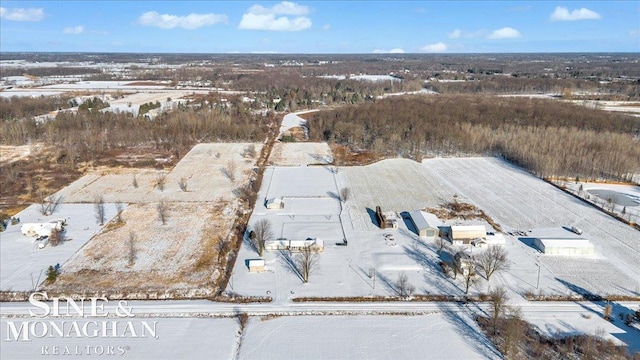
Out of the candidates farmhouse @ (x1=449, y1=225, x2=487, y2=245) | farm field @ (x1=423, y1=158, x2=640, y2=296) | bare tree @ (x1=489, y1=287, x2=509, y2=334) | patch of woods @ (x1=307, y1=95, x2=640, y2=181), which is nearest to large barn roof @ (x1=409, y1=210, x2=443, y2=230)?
farmhouse @ (x1=449, y1=225, x2=487, y2=245)

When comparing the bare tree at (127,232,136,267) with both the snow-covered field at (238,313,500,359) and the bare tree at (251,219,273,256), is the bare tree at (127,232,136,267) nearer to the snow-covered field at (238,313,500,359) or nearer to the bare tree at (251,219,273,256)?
the bare tree at (251,219,273,256)

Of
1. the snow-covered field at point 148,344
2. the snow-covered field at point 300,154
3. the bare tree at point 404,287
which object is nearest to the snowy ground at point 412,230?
the bare tree at point 404,287

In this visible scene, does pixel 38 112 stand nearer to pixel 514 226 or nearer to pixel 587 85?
pixel 514 226

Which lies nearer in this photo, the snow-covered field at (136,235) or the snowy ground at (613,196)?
the snow-covered field at (136,235)

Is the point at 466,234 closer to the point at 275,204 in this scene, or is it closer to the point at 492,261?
the point at 492,261

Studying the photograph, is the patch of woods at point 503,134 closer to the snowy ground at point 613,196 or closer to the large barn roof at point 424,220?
the snowy ground at point 613,196

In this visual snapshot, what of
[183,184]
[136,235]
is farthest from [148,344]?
[183,184]

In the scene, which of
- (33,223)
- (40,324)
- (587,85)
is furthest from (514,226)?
(587,85)
